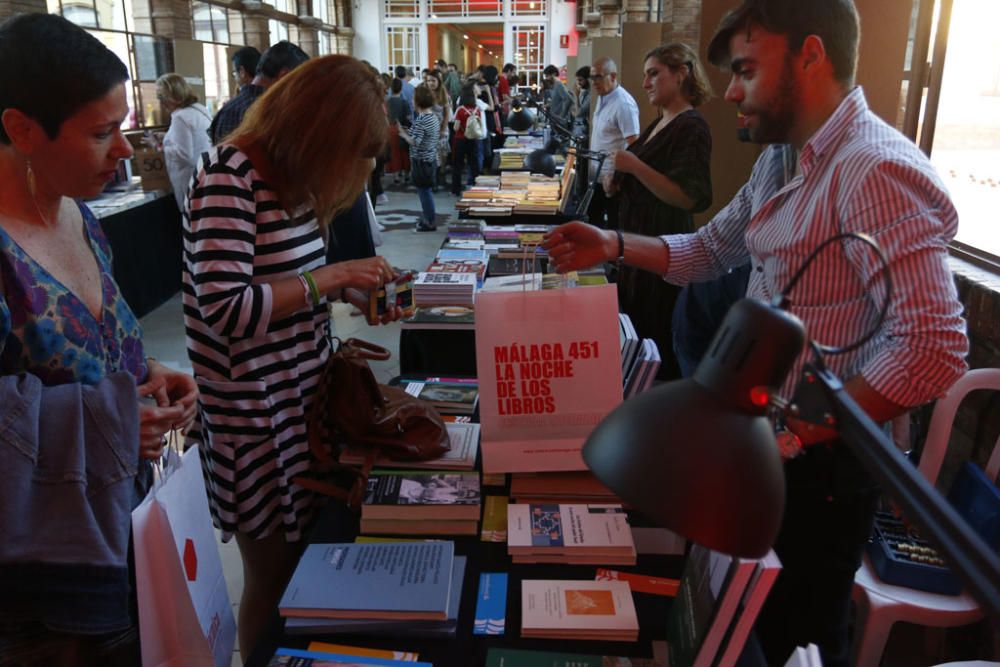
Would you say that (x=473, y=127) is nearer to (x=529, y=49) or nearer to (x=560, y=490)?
(x=560, y=490)

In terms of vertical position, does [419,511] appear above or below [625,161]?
below

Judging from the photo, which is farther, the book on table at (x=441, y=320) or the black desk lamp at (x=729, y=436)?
the book on table at (x=441, y=320)

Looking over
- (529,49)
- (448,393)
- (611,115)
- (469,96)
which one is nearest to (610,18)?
(469,96)

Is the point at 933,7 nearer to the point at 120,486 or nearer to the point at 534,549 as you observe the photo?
the point at 534,549

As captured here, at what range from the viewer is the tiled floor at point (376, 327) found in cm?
271

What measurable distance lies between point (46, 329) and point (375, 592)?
2.17 ft

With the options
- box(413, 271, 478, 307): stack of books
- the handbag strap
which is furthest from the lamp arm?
box(413, 271, 478, 307): stack of books

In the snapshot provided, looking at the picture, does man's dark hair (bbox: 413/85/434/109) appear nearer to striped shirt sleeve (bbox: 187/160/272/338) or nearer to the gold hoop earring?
striped shirt sleeve (bbox: 187/160/272/338)

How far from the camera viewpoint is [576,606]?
1.18 metres

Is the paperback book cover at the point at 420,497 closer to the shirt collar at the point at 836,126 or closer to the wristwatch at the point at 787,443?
the wristwatch at the point at 787,443

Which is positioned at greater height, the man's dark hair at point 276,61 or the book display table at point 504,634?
the man's dark hair at point 276,61

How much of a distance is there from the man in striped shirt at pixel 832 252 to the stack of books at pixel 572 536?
1.13 feet

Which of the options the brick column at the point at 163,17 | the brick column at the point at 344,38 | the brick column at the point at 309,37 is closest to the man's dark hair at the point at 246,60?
the brick column at the point at 163,17

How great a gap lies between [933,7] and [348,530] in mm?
2713
